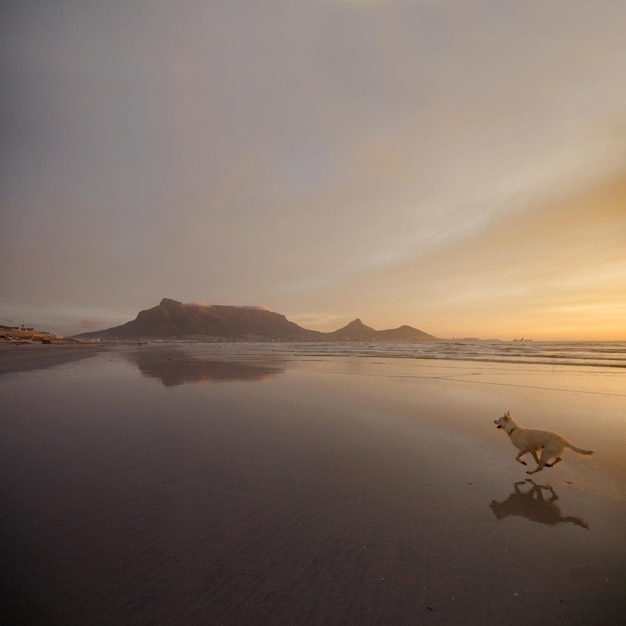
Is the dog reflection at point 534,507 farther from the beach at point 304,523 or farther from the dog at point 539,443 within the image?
the dog at point 539,443

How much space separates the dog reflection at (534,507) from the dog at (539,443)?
2.29ft

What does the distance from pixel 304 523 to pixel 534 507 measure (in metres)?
3.77

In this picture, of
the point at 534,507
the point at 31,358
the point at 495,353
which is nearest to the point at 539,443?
the point at 534,507

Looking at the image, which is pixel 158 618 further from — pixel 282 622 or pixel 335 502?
pixel 335 502

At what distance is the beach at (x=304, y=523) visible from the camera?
3.18m

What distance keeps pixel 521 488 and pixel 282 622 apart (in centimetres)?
503

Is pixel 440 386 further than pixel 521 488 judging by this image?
Yes

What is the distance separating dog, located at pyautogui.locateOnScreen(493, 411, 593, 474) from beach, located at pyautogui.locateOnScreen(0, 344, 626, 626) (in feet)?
1.27

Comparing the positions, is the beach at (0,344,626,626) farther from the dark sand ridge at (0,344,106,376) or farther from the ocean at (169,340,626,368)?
the ocean at (169,340,626,368)

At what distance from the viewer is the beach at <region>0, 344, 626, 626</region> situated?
125 inches

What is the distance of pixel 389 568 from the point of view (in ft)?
12.0

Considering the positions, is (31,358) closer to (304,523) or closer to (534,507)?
(304,523)

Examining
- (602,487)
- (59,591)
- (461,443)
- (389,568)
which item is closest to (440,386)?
(461,443)

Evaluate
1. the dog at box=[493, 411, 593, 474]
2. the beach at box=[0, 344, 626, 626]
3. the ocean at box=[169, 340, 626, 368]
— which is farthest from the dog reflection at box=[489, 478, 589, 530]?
the ocean at box=[169, 340, 626, 368]
